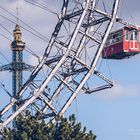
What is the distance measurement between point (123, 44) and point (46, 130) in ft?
48.6

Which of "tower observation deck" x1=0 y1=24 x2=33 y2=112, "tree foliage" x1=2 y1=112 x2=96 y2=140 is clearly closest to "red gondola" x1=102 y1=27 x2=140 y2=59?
"tree foliage" x1=2 y1=112 x2=96 y2=140

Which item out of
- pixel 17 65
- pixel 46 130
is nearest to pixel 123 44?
pixel 46 130

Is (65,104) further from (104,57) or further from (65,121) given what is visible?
(104,57)

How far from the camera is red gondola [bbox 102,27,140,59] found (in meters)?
90.5

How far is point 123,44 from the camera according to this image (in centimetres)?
9125

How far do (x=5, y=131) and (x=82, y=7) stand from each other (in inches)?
735

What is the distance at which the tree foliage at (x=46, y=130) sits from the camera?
88.4 m

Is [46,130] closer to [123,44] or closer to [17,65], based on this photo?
[123,44]

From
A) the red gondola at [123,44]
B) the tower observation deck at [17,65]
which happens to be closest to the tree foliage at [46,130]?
the red gondola at [123,44]

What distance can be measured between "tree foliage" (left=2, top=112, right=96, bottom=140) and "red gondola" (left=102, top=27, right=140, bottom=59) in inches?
384

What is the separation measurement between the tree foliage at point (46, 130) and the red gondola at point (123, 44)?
975 cm

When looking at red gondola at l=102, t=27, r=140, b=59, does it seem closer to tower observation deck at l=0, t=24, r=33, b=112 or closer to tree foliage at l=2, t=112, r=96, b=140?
tree foliage at l=2, t=112, r=96, b=140

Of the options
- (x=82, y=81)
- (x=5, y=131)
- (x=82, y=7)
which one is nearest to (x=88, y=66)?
(x=82, y=81)

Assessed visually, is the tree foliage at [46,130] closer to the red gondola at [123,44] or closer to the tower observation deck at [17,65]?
the red gondola at [123,44]
